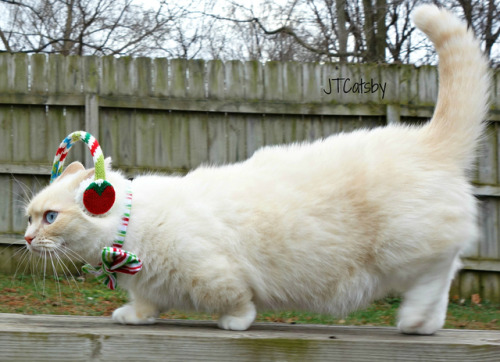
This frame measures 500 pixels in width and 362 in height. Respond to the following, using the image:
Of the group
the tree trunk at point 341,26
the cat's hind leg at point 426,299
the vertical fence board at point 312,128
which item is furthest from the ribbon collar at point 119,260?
the tree trunk at point 341,26

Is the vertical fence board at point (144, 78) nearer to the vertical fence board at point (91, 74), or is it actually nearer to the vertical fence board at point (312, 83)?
the vertical fence board at point (91, 74)

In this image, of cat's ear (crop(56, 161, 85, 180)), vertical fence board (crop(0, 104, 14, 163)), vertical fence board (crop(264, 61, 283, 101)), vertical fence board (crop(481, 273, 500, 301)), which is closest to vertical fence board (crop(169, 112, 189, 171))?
vertical fence board (crop(264, 61, 283, 101))

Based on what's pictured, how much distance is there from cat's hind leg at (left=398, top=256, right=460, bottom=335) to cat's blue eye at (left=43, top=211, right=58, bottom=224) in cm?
143

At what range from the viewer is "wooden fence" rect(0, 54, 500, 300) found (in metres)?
6.35

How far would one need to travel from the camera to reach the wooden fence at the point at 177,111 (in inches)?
250

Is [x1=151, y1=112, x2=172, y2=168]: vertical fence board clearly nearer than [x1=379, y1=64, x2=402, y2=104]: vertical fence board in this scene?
Yes

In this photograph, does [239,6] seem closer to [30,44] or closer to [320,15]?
[320,15]

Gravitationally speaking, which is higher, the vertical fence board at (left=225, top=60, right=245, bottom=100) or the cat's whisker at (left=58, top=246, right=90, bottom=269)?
the vertical fence board at (left=225, top=60, right=245, bottom=100)

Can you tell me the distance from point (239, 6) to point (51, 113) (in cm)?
566

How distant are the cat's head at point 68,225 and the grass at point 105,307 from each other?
8.26 feet

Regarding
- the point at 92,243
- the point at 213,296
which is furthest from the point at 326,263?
the point at 92,243

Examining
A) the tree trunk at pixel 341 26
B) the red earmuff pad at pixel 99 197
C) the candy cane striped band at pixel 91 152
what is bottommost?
the red earmuff pad at pixel 99 197

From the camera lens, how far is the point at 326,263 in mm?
2361
